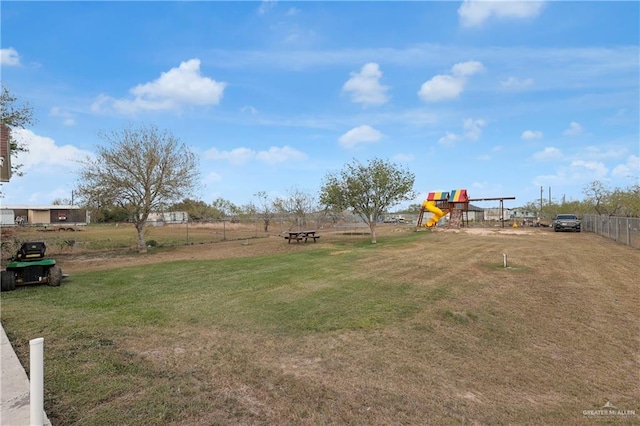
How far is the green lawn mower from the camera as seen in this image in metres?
7.98

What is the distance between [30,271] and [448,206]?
34995 mm

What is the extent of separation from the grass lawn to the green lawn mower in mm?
373

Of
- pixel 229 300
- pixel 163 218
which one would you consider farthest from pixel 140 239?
pixel 229 300

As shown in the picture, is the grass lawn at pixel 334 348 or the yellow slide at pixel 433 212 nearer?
the grass lawn at pixel 334 348

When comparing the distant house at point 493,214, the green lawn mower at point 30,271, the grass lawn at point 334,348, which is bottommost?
the grass lawn at point 334,348

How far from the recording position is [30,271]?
8.38 m

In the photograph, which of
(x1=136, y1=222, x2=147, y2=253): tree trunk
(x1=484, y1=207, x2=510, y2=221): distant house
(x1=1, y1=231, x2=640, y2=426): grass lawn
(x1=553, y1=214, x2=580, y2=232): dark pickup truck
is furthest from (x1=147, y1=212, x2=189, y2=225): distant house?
(x1=484, y1=207, x2=510, y2=221): distant house

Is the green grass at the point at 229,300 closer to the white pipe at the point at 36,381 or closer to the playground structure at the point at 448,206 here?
the white pipe at the point at 36,381

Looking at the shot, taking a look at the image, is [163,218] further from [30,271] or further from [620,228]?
[620,228]

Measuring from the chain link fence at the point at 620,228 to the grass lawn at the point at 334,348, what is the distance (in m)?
9.56

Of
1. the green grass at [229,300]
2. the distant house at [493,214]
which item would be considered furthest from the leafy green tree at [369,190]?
the distant house at [493,214]

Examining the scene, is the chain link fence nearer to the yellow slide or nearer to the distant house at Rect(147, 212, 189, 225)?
the yellow slide

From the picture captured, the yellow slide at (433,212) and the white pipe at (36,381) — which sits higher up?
the yellow slide at (433,212)

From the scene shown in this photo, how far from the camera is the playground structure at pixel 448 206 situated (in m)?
35.2
